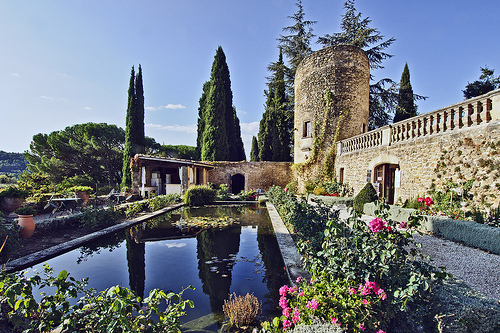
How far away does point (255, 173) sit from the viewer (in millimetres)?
18047

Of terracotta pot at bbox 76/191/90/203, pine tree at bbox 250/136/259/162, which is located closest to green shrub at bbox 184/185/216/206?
terracotta pot at bbox 76/191/90/203

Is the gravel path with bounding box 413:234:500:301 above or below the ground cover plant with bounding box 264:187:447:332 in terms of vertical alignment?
below

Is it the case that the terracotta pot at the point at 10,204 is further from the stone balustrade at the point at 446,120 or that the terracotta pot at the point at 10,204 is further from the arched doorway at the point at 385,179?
the stone balustrade at the point at 446,120

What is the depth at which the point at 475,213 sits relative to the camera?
4793 millimetres

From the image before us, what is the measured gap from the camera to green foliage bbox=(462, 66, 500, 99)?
50.0 feet

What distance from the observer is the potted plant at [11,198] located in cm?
766

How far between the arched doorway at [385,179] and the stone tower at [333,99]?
3884 mm

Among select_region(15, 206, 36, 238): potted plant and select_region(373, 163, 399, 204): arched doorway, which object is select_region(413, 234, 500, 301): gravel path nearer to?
select_region(373, 163, 399, 204): arched doorway

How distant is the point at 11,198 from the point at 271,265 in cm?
893

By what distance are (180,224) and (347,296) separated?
20.0ft

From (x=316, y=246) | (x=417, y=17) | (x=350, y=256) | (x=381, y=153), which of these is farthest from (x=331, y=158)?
(x=350, y=256)

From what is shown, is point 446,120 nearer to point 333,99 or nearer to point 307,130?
point 333,99

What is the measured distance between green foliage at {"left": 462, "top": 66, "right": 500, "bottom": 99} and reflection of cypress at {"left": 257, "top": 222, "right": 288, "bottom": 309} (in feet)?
59.8

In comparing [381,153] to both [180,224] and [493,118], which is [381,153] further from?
[180,224]
